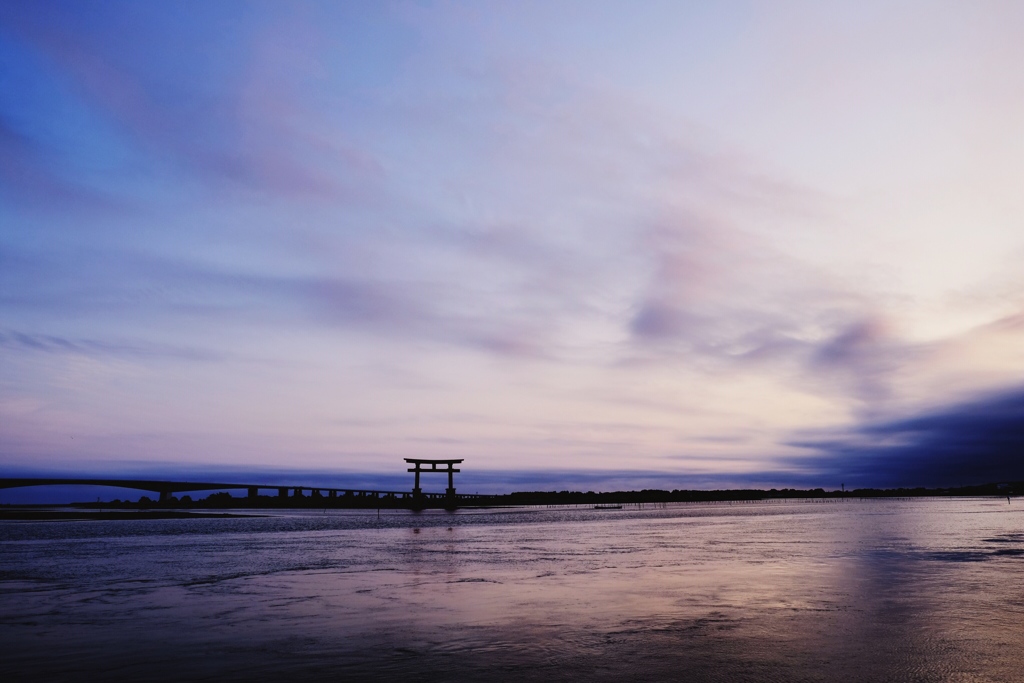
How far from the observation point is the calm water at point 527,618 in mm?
10336

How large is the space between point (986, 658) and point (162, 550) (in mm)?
35487

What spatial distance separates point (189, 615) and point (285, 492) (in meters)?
160

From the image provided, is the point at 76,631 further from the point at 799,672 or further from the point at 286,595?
the point at 799,672

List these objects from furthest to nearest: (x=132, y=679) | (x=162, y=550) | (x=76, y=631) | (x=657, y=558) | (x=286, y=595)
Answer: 1. (x=162, y=550)
2. (x=657, y=558)
3. (x=286, y=595)
4. (x=76, y=631)
5. (x=132, y=679)

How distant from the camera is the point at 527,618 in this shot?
571 inches

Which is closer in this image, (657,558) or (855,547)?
(657,558)

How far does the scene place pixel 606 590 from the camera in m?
18.7

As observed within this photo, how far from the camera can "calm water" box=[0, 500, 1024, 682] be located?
1034cm

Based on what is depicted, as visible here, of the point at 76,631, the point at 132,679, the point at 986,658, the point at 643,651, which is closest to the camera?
the point at 132,679

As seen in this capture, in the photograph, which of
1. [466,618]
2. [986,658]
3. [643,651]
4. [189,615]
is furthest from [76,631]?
[986,658]

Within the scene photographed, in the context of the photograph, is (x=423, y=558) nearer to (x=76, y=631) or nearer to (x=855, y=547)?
(x=76, y=631)

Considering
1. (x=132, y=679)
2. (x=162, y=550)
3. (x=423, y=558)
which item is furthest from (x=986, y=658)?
(x=162, y=550)

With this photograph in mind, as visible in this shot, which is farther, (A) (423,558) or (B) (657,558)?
(A) (423,558)

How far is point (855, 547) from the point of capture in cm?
3127
